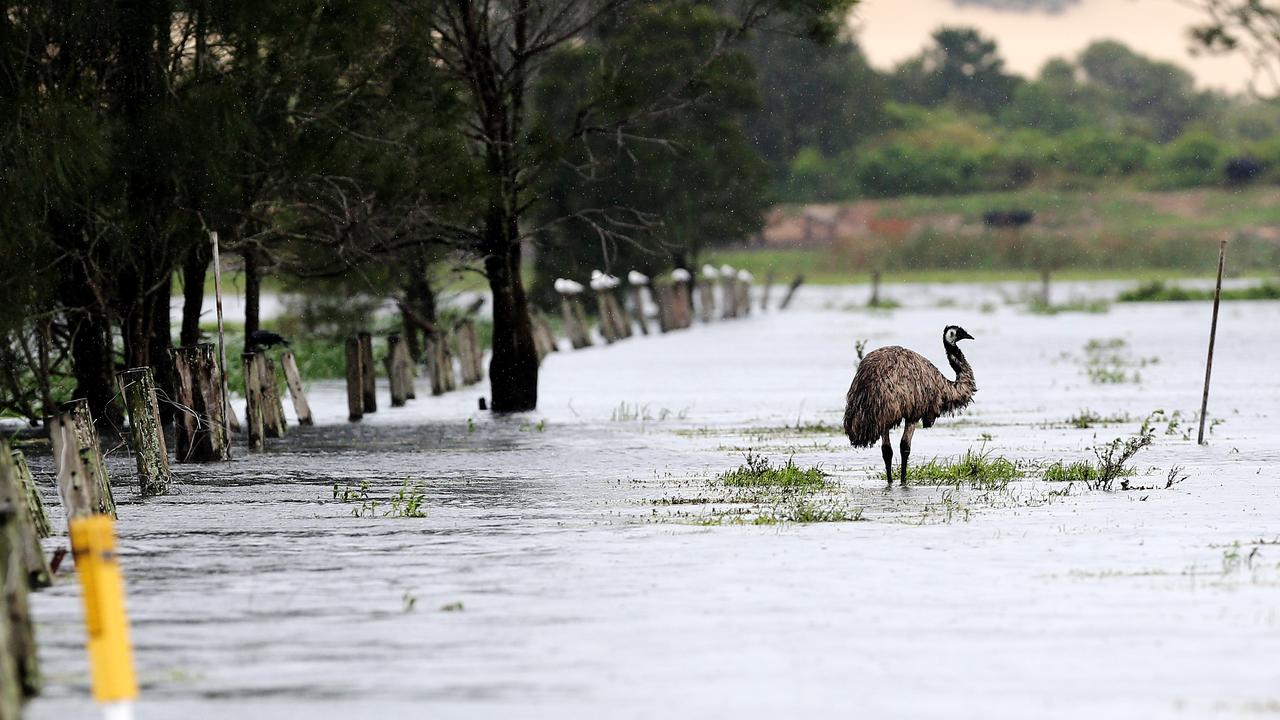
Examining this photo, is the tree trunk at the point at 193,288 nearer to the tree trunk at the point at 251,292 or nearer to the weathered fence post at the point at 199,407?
the tree trunk at the point at 251,292

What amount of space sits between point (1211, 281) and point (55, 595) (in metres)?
64.2

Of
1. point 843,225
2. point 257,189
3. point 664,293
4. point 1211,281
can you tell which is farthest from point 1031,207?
point 257,189

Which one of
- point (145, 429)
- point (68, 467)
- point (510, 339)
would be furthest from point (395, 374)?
point (68, 467)

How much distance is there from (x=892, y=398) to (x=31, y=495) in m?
6.42

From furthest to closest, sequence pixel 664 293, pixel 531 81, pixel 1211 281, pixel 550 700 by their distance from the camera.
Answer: pixel 1211 281 < pixel 664 293 < pixel 531 81 < pixel 550 700

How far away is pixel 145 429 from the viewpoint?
52.3ft

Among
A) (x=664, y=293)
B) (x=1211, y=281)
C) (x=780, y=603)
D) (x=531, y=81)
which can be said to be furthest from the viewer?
(x=1211, y=281)

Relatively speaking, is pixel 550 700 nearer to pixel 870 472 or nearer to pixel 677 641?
pixel 677 641

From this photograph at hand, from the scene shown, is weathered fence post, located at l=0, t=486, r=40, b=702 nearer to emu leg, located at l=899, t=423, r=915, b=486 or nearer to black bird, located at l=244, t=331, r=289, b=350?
emu leg, located at l=899, t=423, r=915, b=486

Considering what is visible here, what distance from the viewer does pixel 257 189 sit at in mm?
20891

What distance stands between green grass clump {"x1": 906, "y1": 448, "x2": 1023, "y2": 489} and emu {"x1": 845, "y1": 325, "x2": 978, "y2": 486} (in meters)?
0.36

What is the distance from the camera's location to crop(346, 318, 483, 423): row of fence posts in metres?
23.9

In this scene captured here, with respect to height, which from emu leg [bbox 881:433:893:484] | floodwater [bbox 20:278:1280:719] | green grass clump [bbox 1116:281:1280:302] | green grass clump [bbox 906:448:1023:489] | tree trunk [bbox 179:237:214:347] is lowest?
floodwater [bbox 20:278:1280:719]

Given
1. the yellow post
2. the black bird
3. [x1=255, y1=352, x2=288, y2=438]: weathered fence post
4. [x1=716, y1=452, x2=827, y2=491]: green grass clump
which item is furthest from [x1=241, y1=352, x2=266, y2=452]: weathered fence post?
the yellow post
